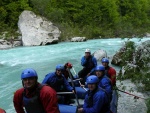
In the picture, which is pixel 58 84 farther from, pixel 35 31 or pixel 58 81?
pixel 35 31

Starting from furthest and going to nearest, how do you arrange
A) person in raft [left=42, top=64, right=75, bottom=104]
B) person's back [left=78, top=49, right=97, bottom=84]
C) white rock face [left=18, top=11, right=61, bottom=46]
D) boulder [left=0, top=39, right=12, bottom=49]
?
white rock face [left=18, top=11, right=61, bottom=46]
boulder [left=0, top=39, right=12, bottom=49]
person's back [left=78, top=49, right=97, bottom=84]
person in raft [left=42, top=64, right=75, bottom=104]

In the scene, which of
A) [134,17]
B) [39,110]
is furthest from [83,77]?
[134,17]

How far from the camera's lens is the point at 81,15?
35.4 m

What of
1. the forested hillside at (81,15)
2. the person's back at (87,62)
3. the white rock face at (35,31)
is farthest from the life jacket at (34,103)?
the forested hillside at (81,15)

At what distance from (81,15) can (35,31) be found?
12266 mm

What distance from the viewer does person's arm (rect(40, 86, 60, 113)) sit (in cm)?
290

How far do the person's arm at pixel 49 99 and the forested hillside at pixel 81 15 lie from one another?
2317 centimetres

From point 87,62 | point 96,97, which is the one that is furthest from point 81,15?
point 96,97

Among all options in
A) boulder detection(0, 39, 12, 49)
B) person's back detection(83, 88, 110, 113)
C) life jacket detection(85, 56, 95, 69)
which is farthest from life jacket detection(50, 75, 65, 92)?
boulder detection(0, 39, 12, 49)

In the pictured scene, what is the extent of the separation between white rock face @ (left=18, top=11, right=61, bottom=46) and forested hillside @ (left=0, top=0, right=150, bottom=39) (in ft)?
5.35

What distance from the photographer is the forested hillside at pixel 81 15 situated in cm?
2891

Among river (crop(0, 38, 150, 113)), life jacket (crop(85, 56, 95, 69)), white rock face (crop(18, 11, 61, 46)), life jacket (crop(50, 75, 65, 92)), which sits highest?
white rock face (crop(18, 11, 61, 46))

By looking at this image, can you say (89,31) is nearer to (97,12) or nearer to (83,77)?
(97,12)

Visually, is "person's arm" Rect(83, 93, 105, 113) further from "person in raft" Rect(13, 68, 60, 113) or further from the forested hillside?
the forested hillside
